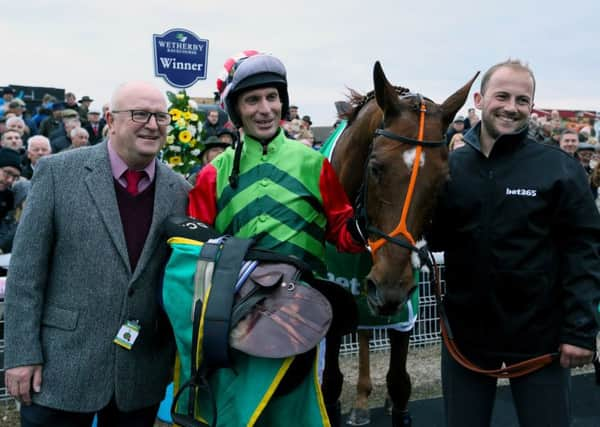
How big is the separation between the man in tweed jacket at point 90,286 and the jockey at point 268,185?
0.26 metres

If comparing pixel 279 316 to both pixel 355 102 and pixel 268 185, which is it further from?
pixel 355 102

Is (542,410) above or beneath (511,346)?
beneath

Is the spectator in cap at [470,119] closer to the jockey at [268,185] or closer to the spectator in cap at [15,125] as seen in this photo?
the spectator in cap at [15,125]

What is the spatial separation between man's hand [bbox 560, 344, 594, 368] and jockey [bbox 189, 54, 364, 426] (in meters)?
0.86

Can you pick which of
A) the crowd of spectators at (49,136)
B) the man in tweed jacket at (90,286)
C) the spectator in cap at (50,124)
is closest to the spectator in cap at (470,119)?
the crowd of spectators at (49,136)

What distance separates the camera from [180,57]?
556 cm

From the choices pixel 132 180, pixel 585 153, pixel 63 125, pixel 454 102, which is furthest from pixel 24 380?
pixel 63 125

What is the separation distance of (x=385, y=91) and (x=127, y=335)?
1.37 meters

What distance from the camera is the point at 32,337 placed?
1.92 meters

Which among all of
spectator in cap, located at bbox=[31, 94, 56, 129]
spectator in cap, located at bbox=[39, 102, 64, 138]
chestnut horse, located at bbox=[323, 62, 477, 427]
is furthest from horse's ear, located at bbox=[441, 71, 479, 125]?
spectator in cap, located at bbox=[31, 94, 56, 129]

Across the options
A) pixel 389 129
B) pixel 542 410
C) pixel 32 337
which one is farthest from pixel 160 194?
pixel 542 410

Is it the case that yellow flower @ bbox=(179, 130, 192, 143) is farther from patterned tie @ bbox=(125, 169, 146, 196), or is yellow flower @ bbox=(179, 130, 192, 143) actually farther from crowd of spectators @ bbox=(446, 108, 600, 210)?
patterned tie @ bbox=(125, 169, 146, 196)

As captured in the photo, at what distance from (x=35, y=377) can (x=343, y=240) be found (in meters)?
1.27

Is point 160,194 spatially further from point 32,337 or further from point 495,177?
point 495,177
